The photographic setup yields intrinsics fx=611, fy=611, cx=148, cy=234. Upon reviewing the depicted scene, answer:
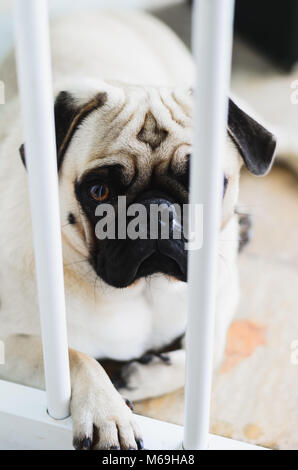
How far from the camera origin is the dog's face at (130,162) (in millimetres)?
939

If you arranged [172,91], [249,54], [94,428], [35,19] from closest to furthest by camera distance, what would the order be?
[35,19] < [94,428] < [172,91] < [249,54]

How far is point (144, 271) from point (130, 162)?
6.8 inches

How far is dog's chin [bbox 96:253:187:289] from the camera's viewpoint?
947 millimetres

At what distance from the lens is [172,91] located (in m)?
1.03

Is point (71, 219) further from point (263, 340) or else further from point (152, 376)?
point (263, 340)

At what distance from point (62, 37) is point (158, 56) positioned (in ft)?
1.02

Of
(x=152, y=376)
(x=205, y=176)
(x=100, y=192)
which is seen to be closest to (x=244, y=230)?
(x=152, y=376)

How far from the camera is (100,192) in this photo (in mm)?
948

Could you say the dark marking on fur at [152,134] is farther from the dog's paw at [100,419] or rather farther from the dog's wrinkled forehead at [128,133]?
the dog's paw at [100,419]

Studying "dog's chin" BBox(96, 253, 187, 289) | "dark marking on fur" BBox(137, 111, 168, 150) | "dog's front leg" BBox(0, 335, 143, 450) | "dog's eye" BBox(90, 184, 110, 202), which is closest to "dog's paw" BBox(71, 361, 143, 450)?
"dog's front leg" BBox(0, 335, 143, 450)

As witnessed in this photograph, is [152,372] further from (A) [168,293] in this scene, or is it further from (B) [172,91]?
(B) [172,91]

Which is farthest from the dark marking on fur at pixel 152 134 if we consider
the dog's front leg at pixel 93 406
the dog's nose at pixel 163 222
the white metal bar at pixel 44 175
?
the dog's front leg at pixel 93 406

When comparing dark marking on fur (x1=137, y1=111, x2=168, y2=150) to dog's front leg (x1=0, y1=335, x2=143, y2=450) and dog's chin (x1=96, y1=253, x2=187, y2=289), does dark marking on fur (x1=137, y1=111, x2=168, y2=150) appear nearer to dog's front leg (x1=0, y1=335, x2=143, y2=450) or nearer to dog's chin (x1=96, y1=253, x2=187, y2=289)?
dog's chin (x1=96, y1=253, x2=187, y2=289)
